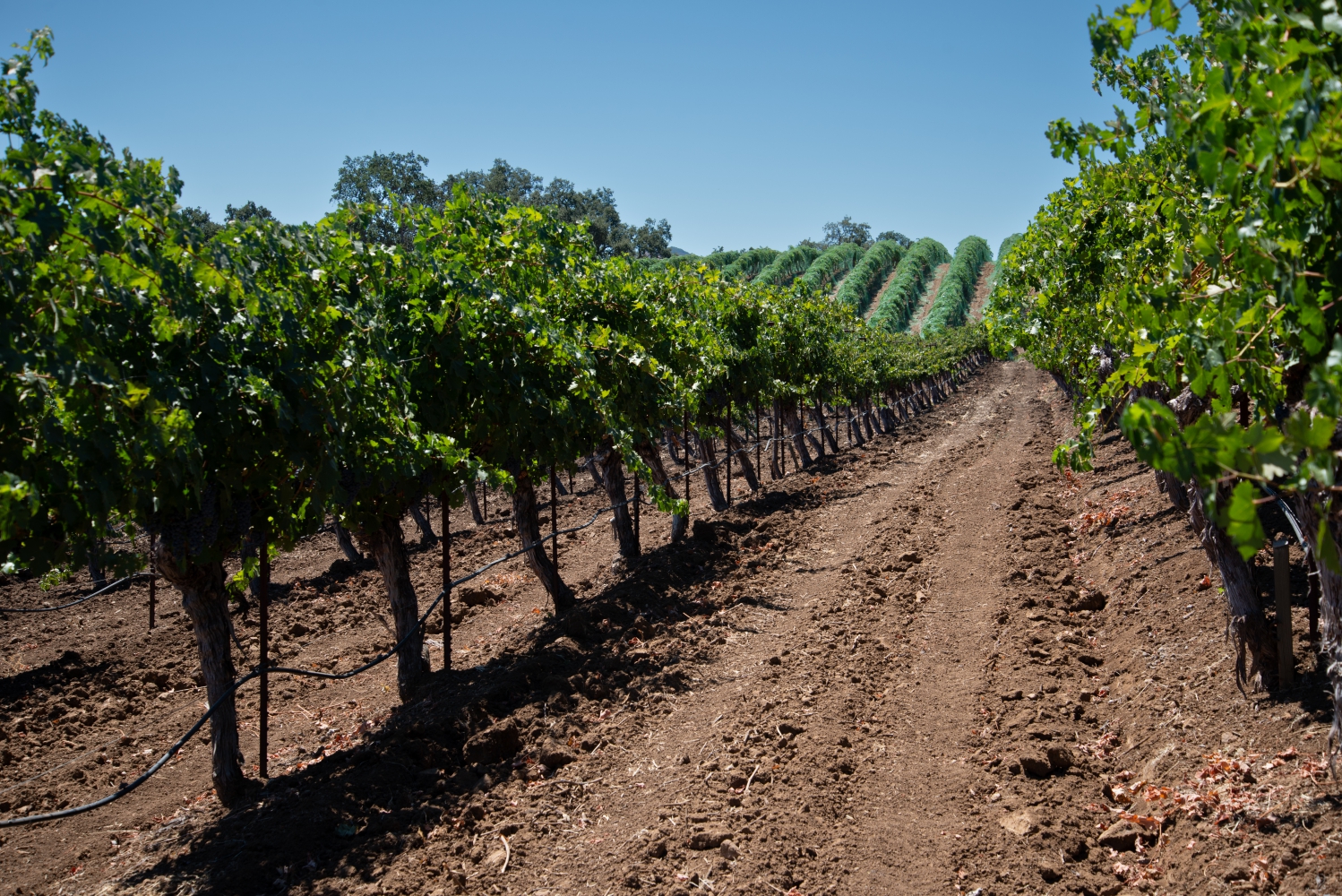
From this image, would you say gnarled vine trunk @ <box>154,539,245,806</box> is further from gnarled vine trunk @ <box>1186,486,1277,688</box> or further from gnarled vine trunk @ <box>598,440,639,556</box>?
gnarled vine trunk @ <box>1186,486,1277,688</box>

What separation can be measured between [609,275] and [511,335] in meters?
2.94

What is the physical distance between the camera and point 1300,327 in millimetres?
3260

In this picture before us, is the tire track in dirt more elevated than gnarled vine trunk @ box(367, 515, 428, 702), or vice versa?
gnarled vine trunk @ box(367, 515, 428, 702)

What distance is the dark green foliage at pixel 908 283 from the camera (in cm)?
7689

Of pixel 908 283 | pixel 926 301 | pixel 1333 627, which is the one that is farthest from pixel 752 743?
pixel 926 301

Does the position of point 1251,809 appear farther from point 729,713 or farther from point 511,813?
point 511,813

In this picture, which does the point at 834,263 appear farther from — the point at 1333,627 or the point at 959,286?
the point at 1333,627

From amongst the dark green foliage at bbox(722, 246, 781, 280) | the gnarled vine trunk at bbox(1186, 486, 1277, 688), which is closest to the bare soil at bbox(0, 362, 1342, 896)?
the gnarled vine trunk at bbox(1186, 486, 1277, 688)

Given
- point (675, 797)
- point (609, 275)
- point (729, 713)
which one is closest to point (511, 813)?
point (675, 797)

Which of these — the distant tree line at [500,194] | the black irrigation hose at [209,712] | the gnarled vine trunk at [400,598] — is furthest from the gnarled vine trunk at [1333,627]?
the distant tree line at [500,194]

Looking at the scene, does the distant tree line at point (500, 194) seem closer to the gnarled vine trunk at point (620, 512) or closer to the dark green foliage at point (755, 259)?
the dark green foliage at point (755, 259)

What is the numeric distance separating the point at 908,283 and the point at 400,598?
84767 millimetres

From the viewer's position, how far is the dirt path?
82.3 m

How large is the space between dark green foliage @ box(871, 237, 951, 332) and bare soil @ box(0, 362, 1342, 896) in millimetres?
60387
